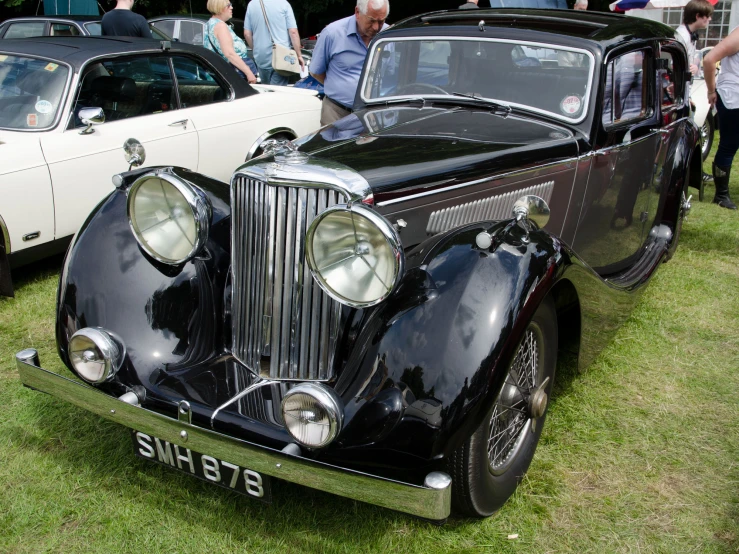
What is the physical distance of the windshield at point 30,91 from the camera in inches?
176

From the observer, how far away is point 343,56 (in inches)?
207

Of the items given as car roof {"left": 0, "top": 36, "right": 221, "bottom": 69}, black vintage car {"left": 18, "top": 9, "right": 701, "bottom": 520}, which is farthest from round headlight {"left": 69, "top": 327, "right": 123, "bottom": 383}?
car roof {"left": 0, "top": 36, "right": 221, "bottom": 69}

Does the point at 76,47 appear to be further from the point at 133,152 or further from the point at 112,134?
the point at 133,152

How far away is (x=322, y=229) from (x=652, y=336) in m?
2.65

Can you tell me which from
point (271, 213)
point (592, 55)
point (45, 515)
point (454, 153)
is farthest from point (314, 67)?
point (45, 515)

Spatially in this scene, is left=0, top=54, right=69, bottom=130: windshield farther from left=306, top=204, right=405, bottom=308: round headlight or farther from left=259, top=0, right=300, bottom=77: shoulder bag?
left=306, top=204, right=405, bottom=308: round headlight

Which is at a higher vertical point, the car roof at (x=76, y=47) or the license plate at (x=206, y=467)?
the car roof at (x=76, y=47)

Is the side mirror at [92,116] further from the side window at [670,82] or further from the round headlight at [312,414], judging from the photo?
the side window at [670,82]

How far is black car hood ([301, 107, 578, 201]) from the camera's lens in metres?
2.62

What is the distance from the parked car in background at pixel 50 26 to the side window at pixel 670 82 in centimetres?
766

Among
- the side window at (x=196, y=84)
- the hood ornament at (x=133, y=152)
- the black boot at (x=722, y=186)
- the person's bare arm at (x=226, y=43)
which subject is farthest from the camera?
the person's bare arm at (x=226, y=43)

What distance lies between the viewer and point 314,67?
5441 millimetres

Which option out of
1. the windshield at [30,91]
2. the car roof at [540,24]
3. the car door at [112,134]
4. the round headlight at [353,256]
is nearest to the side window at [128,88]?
the car door at [112,134]

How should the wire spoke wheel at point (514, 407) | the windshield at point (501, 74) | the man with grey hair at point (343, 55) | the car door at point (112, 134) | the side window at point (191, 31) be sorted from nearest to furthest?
the wire spoke wheel at point (514, 407)
the windshield at point (501, 74)
the car door at point (112, 134)
the man with grey hair at point (343, 55)
the side window at point (191, 31)
